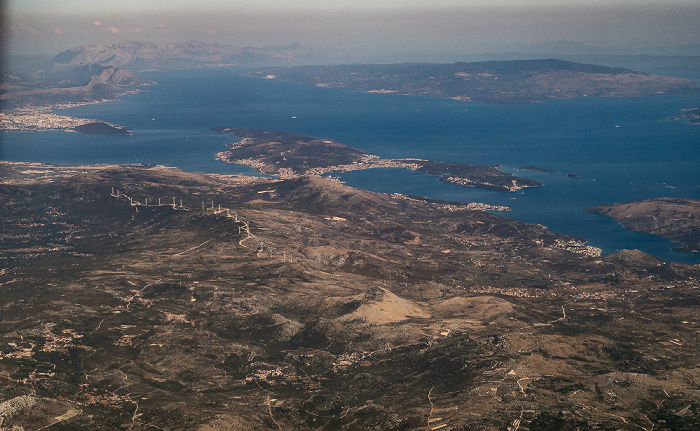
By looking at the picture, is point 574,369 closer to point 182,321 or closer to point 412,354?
point 412,354

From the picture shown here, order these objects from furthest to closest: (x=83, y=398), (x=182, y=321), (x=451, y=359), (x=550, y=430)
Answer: (x=182, y=321) < (x=451, y=359) < (x=83, y=398) < (x=550, y=430)

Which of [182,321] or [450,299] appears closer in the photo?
[182,321]

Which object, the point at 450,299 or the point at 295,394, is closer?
the point at 295,394

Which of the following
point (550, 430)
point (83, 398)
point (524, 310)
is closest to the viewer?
point (550, 430)

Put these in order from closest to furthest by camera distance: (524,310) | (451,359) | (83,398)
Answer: (83,398)
(451,359)
(524,310)

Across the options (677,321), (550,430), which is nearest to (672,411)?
(550,430)

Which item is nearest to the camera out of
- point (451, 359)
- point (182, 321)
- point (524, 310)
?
point (451, 359)

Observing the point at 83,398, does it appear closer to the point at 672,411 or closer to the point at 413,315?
the point at 413,315

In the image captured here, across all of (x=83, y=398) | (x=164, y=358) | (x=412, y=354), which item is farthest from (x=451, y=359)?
(x=83, y=398)

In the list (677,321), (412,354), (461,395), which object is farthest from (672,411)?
(677,321)
